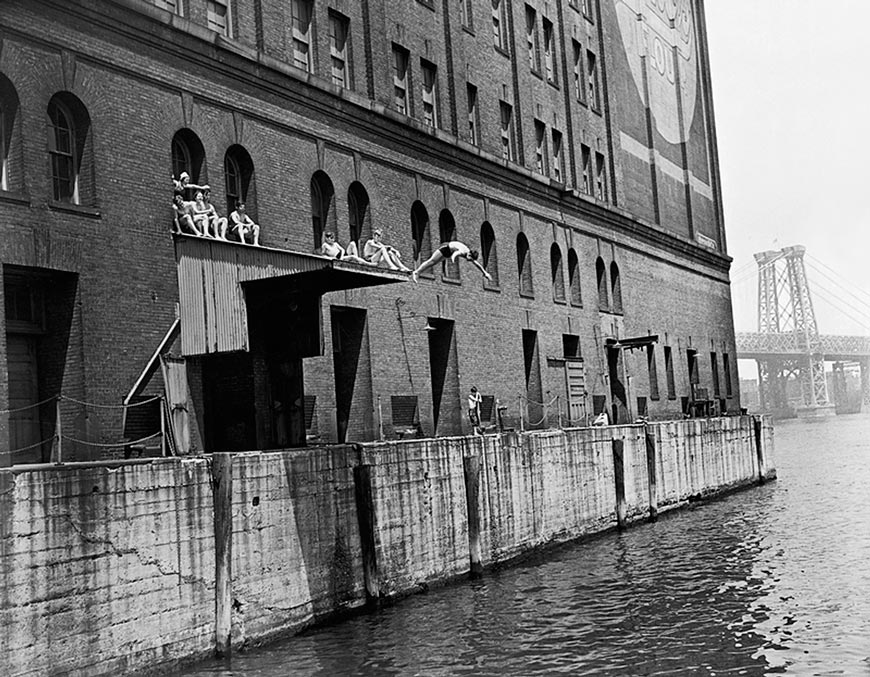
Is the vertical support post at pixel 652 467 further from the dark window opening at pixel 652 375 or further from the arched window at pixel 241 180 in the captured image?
the arched window at pixel 241 180

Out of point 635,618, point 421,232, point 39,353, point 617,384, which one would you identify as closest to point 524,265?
point 421,232

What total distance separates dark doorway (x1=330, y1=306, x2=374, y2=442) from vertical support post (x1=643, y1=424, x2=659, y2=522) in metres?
12.4

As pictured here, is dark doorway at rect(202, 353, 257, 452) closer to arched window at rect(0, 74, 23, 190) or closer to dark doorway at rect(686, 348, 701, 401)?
arched window at rect(0, 74, 23, 190)

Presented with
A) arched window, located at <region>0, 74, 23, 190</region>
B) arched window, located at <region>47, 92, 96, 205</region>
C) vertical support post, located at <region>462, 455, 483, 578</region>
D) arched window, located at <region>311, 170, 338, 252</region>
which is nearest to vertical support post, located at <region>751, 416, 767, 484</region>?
vertical support post, located at <region>462, 455, 483, 578</region>

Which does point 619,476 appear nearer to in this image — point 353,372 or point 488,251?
point 488,251

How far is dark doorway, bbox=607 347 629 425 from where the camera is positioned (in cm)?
4878

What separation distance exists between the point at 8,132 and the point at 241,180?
285 inches

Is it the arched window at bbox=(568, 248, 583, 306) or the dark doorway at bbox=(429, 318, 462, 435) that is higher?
the arched window at bbox=(568, 248, 583, 306)

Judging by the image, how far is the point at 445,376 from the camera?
35.9m

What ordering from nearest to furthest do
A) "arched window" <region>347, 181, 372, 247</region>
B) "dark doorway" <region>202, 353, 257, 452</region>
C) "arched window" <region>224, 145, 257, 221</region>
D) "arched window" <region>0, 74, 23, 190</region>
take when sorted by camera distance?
"arched window" <region>0, 74, 23, 190</region> → "dark doorway" <region>202, 353, 257, 452</region> → "arched window" <region>224, 145, 257, 221</region> → "arched window" <region>347, 181, 372, 247</region>

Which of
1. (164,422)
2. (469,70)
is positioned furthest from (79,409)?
(469,70)

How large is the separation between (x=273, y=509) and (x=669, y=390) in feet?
127

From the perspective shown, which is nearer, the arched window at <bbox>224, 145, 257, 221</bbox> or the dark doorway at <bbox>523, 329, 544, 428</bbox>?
the arched window at <bbox>224, 145, 257, 221</bbox>

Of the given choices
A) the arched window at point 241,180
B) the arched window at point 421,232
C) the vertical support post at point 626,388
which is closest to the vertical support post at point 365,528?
the arched window at point 241,180
